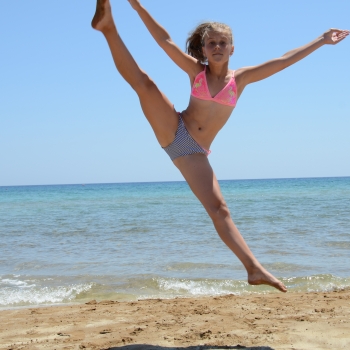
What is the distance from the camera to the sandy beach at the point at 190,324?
4.37 metres

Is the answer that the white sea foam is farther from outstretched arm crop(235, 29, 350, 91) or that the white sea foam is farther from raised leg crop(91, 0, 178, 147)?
outstretched arm crop(235, 29, 350, 91)

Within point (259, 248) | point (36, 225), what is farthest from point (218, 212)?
point (36, 225)

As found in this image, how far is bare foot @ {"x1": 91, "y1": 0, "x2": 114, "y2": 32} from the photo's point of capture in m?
3.77

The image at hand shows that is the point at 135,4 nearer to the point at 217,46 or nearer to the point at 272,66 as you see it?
the point at 217,46

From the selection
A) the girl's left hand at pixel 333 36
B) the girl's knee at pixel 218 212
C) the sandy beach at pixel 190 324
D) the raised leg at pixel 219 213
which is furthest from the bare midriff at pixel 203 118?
the sandy beach at pixel 190 324

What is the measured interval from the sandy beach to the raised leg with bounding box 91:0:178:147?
1916 mm

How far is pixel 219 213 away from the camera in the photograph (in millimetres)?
3869

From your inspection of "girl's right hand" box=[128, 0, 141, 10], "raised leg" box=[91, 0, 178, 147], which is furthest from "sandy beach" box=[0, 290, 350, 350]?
"girl's right hand" box=[128, 0, 141, 10]

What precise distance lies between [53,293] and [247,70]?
4774mm

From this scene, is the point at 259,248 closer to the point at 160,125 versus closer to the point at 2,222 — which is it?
the point at 160,125

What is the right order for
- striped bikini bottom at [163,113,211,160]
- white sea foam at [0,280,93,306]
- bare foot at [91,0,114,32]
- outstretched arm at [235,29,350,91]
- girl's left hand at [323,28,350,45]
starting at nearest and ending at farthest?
bare foot at [91,0,114,32]
striped bikini bottom at [163,113,211,160]
outstretched arm at [235,29,350,91]
girl's left hand at [323,28,350,45]
white sea foam at [0,280,93,306]

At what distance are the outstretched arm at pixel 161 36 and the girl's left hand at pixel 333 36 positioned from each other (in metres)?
1.28

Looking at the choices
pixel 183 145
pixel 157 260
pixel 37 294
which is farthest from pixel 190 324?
pixel 157 260

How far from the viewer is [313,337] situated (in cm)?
439
